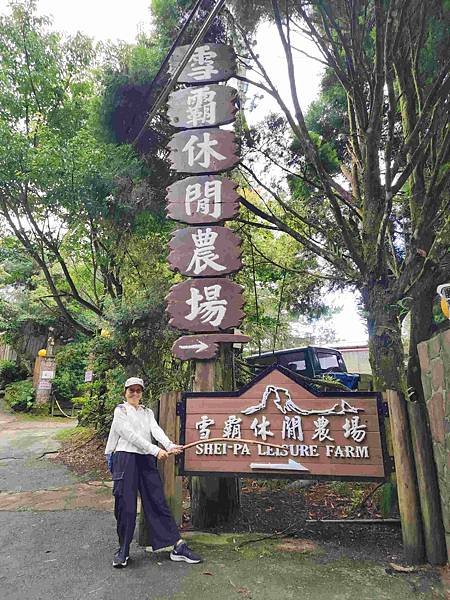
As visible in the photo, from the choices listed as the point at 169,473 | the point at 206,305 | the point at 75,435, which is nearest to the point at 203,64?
the point at 206,305

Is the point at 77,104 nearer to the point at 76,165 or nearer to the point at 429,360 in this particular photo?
the point at 76,165

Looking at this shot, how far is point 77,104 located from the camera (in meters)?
8.33

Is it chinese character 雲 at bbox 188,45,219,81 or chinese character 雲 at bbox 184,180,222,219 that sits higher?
chinese character 雲 at bbox 188,45,219,81

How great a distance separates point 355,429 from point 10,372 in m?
16.4

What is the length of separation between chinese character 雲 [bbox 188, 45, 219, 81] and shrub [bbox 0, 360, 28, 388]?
48.7 feet

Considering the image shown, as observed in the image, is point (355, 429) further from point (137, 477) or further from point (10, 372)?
point (10, 372)

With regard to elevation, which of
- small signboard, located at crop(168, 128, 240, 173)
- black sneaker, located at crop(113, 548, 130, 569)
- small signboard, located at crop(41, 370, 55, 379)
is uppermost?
small signboard, located at crop(168, 128, 240, 173)

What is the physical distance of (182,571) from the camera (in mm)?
3084

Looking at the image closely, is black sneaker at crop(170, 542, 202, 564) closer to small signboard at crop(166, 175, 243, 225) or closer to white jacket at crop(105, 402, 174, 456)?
white jacket at crop(105, 402, 174, 456)

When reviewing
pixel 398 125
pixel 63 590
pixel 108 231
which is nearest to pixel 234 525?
pixel 63 590

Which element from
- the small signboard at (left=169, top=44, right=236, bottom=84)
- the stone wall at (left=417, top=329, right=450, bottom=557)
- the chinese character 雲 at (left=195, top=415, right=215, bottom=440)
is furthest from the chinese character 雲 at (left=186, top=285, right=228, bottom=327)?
the small signboard at (left=169, top=44, right=236, bottom=84)

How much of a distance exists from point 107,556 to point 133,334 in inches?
129

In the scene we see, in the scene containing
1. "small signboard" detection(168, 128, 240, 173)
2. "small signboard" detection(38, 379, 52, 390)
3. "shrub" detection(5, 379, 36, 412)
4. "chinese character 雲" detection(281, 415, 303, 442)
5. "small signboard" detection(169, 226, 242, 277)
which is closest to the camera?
"chinese character 雲" detection(281, 415, 303, 442)

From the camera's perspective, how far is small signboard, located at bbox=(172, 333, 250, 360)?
167 inches
